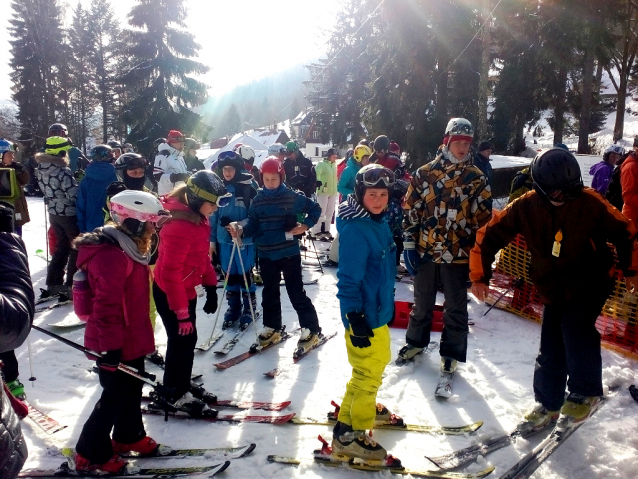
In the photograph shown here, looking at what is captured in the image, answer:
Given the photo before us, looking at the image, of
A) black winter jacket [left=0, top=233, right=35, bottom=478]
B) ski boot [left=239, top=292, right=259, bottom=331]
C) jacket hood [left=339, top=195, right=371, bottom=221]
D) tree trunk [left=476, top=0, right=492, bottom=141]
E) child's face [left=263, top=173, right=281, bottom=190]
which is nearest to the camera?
black winter jacket [left=0, top=233, right=35, bottom=478]

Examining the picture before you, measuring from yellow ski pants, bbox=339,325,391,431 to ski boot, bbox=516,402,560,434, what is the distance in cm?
122

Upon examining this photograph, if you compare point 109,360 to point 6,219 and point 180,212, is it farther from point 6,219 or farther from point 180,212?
point 6,219

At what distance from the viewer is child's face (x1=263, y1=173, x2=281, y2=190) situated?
4.83 m

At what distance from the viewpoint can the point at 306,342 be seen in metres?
5.05

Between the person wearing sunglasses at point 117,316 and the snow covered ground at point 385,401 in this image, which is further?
the snow covered ground at point 385,401

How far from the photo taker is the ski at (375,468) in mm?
2941

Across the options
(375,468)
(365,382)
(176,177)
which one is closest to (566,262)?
(365,382)

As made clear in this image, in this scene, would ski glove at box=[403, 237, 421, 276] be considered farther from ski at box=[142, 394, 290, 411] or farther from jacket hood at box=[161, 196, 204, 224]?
jacket hood at box=[161, 196, 204, 224]

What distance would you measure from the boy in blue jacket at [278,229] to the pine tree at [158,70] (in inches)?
781

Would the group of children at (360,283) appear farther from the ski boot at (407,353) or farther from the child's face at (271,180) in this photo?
the child's face at (271,180)

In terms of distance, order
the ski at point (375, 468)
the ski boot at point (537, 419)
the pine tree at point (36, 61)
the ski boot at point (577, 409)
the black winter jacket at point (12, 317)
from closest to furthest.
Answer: the black winter jacket at point (12, 317) → the ski at point (375, 468) → the ski boot at point (577, 409) → the ski boot at point (537, 419) → the pine tree at point (36, 61)

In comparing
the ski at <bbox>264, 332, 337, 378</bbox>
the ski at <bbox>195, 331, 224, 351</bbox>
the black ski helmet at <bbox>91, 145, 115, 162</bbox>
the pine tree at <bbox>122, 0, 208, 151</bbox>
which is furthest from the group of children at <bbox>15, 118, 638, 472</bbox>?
the pine tree at <bbox>122, 0, 208, 151</bbox>

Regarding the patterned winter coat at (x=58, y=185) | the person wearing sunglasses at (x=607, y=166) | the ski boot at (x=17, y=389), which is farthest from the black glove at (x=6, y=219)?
the person wearing sunglasses at (x=607, y=166)

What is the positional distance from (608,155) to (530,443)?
653cm
